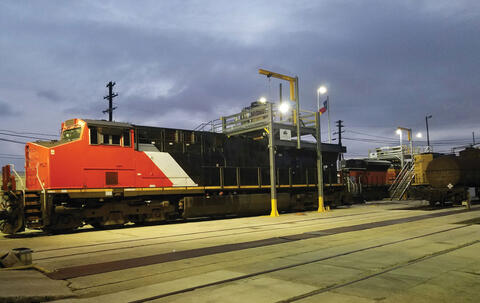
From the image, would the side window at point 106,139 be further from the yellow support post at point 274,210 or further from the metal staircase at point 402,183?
the metal staircase at point 402,183

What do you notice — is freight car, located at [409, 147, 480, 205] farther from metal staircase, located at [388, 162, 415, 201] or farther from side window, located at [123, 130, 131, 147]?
side window, located at [123, 130, 131, 147]

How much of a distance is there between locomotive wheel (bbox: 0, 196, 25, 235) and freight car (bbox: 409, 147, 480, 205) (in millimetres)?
22019

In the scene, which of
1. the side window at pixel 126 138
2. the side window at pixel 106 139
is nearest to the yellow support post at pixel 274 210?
the side window at pixel 126 138

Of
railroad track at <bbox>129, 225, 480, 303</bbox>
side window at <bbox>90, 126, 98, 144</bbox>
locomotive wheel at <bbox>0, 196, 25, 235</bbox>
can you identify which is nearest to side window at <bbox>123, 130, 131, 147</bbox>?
side window at <bbox>90, 126, 98, 144</bbox>

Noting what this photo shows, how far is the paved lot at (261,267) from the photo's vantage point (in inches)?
211

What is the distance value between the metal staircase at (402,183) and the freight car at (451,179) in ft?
22.2

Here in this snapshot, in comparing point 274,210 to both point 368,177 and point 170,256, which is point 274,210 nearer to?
point 170,256

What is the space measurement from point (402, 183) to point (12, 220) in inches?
1199

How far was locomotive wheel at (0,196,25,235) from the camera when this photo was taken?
1233 cm

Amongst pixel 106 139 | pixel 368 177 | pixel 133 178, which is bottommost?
pixel 368 177

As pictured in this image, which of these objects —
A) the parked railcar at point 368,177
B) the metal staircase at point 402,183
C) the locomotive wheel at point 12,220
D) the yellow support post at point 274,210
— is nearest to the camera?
the locomotive wheel at point 12,220

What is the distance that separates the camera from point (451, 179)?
23.6 m

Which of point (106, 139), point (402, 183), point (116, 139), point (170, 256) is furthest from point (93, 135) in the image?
point (402, 183)

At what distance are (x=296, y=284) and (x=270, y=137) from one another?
528 inches
